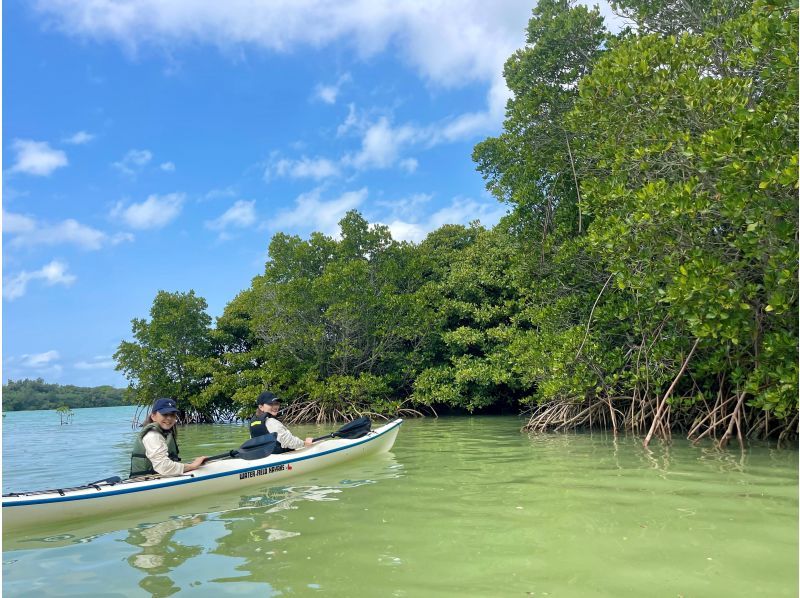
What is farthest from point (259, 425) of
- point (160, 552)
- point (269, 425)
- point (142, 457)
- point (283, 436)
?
point (160, 552)

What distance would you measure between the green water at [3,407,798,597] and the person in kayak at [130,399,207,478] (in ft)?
1.65

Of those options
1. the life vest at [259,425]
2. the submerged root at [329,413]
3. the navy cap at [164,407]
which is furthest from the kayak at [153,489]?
the submerged root at [329,413]

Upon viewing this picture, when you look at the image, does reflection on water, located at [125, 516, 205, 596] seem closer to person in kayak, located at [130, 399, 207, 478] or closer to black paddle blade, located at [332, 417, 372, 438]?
person in kayak, located at [130, 399, 207, 478]

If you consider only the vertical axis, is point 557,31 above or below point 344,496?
above

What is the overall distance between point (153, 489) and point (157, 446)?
0.51 metres

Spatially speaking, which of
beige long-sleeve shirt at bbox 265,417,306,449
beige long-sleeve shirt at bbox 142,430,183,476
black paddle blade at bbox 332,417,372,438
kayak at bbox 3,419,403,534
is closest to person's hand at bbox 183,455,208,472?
kayak at bbox 3,419,403,534

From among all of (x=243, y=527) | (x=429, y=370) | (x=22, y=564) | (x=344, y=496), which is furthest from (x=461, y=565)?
(x=429, y=370)

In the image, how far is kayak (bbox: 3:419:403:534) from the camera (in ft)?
16.3

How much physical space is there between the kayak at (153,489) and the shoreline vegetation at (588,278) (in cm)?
506

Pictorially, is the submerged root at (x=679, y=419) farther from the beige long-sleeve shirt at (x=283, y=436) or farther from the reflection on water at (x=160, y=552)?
the reflection on water at (x=160, y=552)

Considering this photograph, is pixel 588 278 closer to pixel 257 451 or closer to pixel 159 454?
pixel 257 451

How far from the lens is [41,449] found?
13250mm

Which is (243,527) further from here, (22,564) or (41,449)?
(41,449)

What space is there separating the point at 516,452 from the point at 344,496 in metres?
4.04
